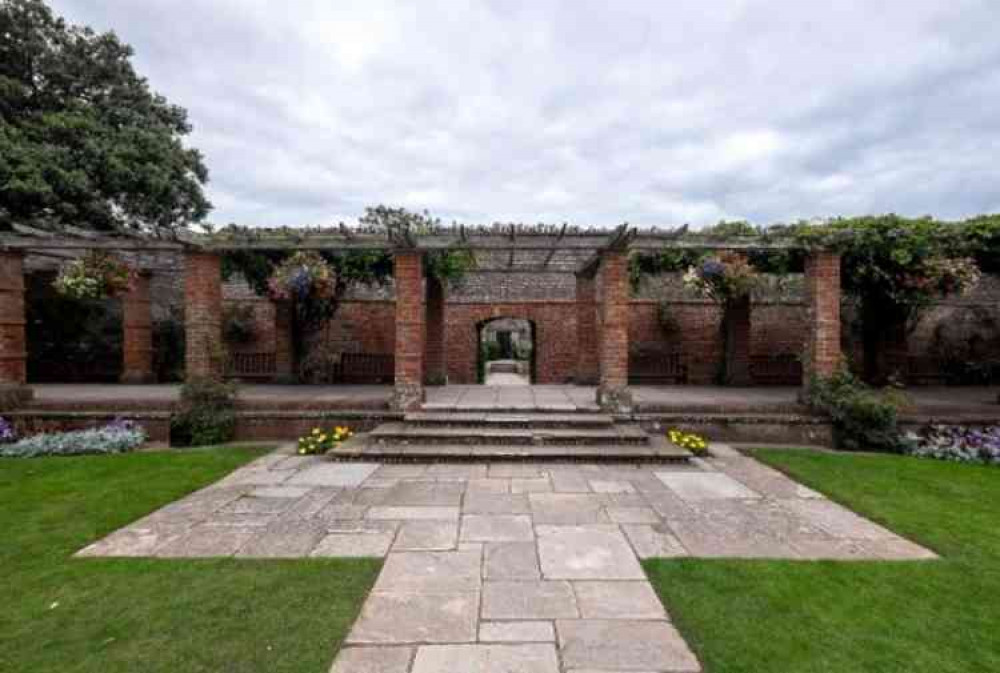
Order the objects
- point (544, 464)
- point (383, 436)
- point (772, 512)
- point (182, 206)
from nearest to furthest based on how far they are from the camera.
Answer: point (772, 512)
point (544, 464)
point (383, 436)
point (182, 206)

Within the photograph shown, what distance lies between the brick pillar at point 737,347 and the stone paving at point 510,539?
241 inches

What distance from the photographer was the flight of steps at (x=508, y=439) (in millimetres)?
6051

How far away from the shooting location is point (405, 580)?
9.98ft

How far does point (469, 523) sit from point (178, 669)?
7.09ft

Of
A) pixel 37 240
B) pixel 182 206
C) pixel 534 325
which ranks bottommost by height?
pixel 534 325

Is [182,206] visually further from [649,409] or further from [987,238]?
[987,238]

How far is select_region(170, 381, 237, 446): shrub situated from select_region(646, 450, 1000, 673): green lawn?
633 centimetres

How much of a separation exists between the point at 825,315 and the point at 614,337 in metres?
3.12

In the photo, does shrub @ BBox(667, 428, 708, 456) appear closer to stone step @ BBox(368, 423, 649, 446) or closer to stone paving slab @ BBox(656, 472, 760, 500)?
stone step @ BBox(368, 423, 649, 446)

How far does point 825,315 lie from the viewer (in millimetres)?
7379

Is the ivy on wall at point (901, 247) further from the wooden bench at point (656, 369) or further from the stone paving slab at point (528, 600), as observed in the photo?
the stone paving slab at point (528, 600)

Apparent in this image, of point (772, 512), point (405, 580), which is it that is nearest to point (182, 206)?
point (405, 580)

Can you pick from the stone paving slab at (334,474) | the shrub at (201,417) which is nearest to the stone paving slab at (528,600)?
the stone paving slab at (334,474)

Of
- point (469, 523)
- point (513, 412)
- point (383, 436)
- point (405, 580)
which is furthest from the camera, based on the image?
point (513, 412)
